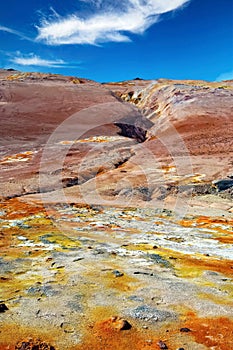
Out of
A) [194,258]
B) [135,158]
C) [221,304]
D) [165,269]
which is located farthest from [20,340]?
[135,158]

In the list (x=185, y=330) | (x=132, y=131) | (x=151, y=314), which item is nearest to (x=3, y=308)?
(x=151, y=314)

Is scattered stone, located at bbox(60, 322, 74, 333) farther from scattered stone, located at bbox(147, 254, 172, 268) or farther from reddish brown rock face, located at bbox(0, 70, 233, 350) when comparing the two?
scattered stone, located at bbox(147, 254, 172, 268)

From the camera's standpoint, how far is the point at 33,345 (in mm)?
6164

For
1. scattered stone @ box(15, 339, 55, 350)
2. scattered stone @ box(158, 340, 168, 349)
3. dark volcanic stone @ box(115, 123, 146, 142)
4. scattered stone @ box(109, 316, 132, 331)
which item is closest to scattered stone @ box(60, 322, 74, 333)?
scattered stone @ box(15, 339, 55, 350)

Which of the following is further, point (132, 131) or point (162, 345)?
point (132, 131)

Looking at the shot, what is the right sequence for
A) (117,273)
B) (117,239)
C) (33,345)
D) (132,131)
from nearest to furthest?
1. (33,345)
2. (117,273)
3. (117,239)
4. (132,131)

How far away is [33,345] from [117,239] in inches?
369

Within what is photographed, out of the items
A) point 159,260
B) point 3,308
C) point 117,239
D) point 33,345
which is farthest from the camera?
point 117,239

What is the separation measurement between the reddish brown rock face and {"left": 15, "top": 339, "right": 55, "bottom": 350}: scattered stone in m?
0.03

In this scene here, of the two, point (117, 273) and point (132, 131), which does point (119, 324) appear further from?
point (132, 131)

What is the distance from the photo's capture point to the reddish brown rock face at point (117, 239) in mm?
6926

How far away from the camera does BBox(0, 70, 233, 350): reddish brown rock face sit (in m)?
6.93

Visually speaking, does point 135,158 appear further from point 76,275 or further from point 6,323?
point 6,323

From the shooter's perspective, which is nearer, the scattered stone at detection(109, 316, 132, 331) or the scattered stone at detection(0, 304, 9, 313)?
the scattered stone at detection(109, 316, 132, 331)
